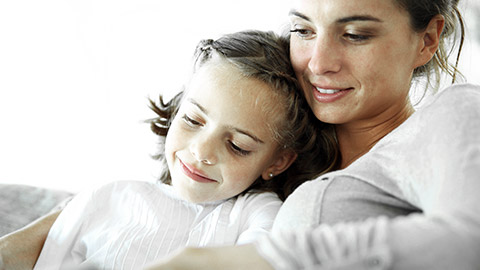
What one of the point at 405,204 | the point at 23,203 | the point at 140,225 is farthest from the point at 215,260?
the point at 23,203

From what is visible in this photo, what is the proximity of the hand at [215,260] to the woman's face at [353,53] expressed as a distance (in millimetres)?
717

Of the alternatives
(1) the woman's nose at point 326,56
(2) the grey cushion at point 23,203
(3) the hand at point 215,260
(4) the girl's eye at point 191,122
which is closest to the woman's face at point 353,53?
(1) the woman's nose at point 326,56

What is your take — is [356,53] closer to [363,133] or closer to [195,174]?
[363,133]

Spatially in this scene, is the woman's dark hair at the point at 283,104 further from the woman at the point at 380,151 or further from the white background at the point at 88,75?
the white background at the point at 88,75

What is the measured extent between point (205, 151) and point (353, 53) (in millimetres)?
456

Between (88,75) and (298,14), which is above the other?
(298,14)

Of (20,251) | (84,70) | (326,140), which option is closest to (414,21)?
(326,140)

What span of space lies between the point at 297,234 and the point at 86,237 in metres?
0.90

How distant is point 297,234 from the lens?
69 centimetres

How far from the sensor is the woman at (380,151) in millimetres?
643

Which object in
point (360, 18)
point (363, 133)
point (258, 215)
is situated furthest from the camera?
point (363, 133)

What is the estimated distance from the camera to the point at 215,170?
4.58 ft

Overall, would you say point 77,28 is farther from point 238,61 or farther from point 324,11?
point 324,11

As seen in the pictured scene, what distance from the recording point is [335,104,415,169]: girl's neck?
1.48 metres
